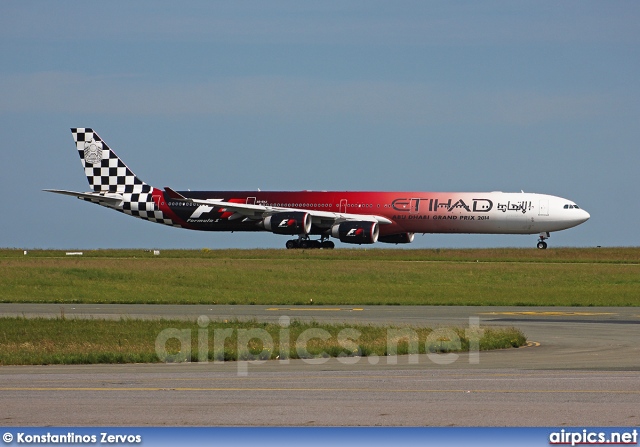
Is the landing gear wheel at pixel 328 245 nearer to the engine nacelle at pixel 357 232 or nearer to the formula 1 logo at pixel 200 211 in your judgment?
the engine nacelle at pixel 357 232

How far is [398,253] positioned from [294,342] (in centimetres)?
4101

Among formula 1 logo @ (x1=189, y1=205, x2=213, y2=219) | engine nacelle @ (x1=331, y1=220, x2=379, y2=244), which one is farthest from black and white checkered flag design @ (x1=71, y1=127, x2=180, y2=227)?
engine nacelle @ (x1=331, y1=220, x2=379, y2=244)

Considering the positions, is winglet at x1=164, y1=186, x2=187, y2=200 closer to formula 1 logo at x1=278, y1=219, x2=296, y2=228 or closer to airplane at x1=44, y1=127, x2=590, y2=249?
airplane at x1=44, y1=127, x2=590, y2=249

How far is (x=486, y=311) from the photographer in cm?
3228

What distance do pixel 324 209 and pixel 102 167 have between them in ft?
51.0

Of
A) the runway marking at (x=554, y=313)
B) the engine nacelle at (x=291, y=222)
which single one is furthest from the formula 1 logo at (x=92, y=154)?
the runway marking at (x=554, y=313)

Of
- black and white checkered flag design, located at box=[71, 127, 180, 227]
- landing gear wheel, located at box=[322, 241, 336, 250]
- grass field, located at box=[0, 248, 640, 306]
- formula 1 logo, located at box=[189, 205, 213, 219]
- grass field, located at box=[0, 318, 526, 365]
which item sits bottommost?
grass field, located at box=[0, 318, 526, 365]

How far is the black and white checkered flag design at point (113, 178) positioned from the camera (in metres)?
70.0

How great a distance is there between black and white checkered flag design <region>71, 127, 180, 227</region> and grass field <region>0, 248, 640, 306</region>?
44.3 ft

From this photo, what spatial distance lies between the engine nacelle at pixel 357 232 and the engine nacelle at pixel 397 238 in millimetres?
3986

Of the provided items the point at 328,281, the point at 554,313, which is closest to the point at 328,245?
the point at 328,281

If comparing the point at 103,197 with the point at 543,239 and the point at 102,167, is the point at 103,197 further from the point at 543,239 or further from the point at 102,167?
the point at 543,239

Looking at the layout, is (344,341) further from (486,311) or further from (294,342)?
(486,311)

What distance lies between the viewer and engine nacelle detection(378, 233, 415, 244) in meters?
67.3
